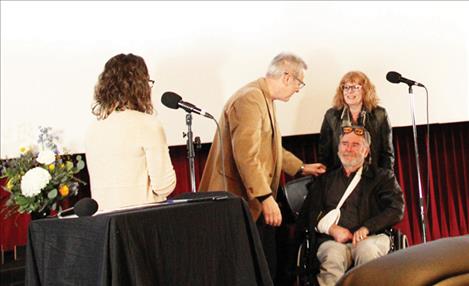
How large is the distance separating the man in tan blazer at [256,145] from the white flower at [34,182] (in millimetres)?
894

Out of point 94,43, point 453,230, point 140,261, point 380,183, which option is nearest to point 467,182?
point 453,230

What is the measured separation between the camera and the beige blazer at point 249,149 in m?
3.35

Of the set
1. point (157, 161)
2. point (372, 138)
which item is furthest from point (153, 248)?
point (372, 138)

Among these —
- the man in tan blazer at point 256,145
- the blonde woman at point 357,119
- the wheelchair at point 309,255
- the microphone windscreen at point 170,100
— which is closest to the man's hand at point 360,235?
the wheelchair at point 309,255

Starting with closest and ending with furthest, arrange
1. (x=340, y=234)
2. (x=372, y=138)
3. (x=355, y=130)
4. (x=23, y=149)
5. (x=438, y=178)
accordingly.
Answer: (x=23, y=149), (x=340, y=234), (x=355, y=130), (x=372, y=138), (x=438, y=178)

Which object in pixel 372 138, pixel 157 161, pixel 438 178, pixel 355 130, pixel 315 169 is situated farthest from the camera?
→ pixel 438 178

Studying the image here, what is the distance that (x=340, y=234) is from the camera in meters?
3.45

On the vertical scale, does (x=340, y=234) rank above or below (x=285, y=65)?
below

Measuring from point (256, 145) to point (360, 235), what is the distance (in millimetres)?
684

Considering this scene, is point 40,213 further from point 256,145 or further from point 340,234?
point 340,234

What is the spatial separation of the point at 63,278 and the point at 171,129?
239cm

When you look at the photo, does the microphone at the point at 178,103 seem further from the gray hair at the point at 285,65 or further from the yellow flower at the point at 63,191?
the gray hair at the point at 285,65

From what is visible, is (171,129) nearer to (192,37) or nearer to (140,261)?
(192,37)

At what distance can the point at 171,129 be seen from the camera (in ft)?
13.9
